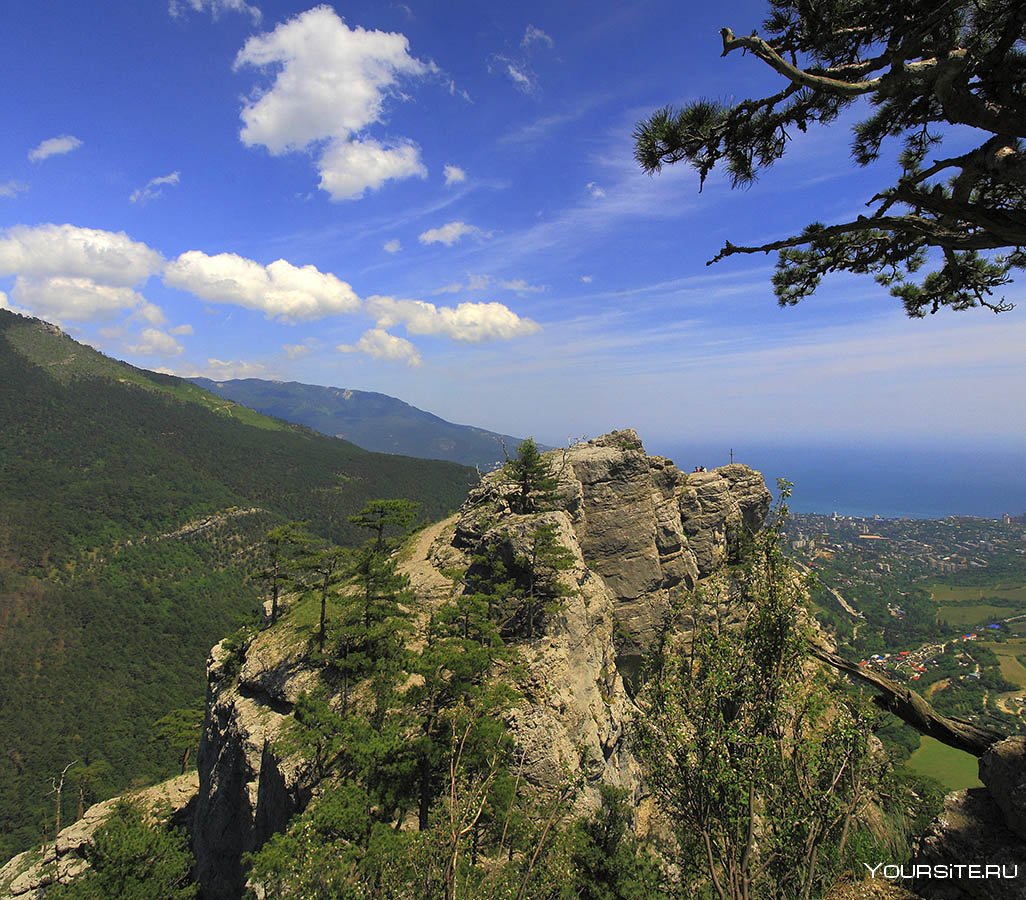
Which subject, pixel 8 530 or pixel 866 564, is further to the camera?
pixel 866 564

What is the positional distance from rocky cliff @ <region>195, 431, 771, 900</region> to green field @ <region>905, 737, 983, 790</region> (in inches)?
1587

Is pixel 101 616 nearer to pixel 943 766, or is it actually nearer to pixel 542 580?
pixel 542 580

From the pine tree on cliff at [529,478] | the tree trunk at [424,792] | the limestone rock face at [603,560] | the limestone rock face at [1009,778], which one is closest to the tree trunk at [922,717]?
the limestone rock face at [1009,778]

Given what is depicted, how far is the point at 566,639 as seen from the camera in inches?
936

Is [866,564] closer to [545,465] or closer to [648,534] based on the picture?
[648,534]

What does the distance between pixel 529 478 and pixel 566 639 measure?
10.8 m

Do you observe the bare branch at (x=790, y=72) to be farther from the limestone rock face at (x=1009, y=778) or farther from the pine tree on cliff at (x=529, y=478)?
the pine tree on cliff at (x=529, y=478)

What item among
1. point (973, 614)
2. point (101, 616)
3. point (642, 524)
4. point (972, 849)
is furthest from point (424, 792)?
point (973, 614)

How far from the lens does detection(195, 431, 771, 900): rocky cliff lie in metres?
20.5

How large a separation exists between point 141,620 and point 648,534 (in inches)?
6244

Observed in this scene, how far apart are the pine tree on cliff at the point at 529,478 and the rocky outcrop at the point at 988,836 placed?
2379cm

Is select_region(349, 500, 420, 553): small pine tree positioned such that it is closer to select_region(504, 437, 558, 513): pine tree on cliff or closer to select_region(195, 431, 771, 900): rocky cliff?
select_region(195, 431, 771, 900): rocky cliff

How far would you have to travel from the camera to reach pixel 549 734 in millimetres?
19828

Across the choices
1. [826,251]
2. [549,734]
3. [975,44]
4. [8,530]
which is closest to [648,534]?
[549,734]
